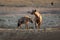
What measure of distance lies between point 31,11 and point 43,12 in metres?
0.11

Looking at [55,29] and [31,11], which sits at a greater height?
[31,11]

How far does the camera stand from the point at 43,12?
6.50ft

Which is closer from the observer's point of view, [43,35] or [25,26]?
[43,35]

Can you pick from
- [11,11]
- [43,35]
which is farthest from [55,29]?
[11,11]

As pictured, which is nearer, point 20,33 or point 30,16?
point 20,33

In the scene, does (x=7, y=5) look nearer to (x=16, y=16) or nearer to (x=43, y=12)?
(x=16, y=16)

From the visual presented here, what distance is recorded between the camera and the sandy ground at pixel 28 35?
1791mm

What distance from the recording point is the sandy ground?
5.88 ft

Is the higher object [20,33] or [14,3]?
[14,3]

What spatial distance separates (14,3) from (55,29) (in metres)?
0.43

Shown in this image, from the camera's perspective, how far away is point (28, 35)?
1.80m

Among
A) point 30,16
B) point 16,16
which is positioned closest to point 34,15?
point 30,16

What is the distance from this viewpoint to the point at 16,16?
1.96 metres

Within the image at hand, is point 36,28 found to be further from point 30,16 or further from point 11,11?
point 11,11
